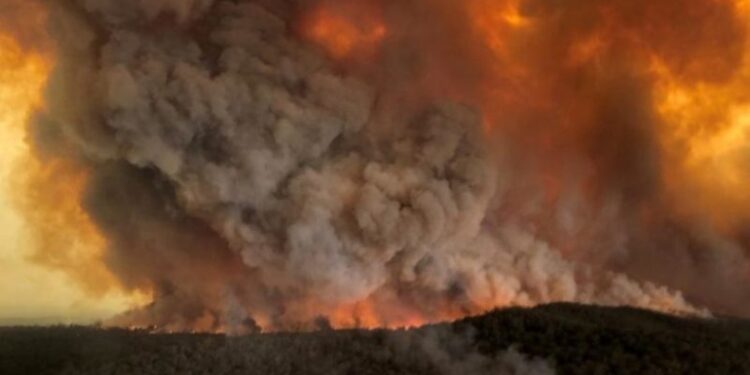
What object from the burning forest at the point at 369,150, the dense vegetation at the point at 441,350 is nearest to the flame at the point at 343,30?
the burning forest at the point at 369,150

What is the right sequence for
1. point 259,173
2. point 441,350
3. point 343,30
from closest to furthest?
point 441,350 → point 259,173 → point 343,30

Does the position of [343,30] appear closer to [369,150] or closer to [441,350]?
[369,150]

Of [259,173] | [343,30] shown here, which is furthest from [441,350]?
[343,30]

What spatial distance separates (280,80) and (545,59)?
11.6 m

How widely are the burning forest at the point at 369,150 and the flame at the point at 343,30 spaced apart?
0.08 m

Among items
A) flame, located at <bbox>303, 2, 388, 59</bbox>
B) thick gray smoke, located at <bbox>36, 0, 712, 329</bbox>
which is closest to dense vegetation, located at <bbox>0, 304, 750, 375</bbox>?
thick gray smoke, located at <bbox>36, 0, 712, 329</bbox>

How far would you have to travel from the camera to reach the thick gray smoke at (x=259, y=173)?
3347cm

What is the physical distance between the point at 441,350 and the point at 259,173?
30.6ft

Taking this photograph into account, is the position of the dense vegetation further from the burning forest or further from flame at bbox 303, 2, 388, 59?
flame at bbox 303, 2, 388, 59

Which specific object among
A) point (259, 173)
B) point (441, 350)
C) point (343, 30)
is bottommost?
point (441, 350)

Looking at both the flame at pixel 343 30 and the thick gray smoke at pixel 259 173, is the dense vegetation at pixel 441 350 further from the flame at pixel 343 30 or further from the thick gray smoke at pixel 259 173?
the flame at pixel 343 30

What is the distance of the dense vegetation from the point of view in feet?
89.5

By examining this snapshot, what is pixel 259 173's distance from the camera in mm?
33688

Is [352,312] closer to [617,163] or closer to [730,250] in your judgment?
[617,163]
